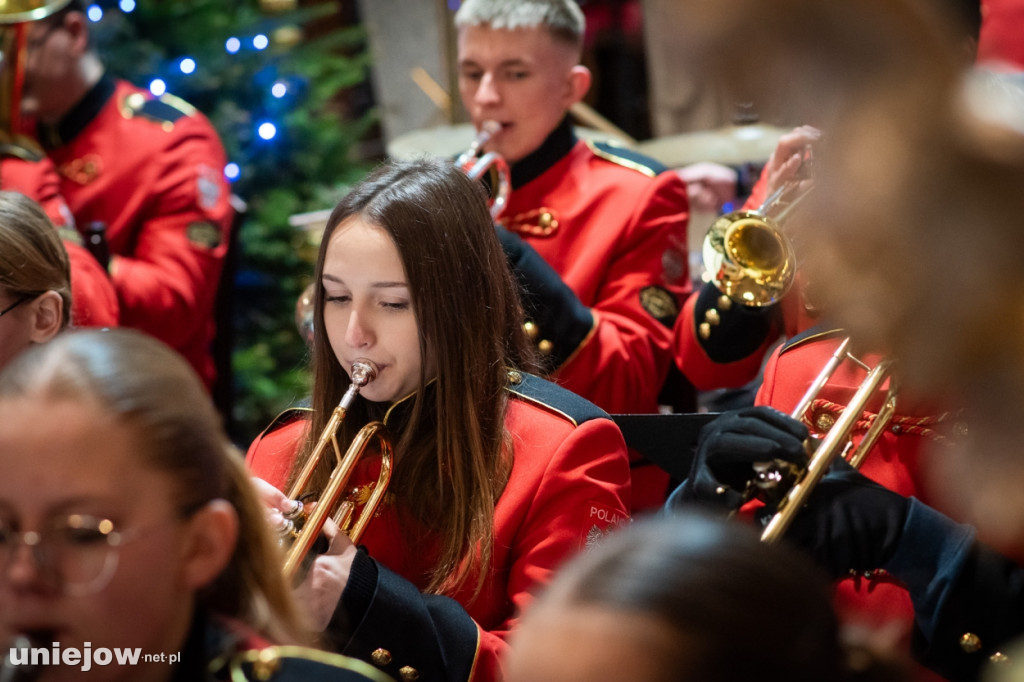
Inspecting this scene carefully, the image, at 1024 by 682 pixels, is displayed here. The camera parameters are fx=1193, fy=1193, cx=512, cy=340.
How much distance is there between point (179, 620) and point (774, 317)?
1.42 meters

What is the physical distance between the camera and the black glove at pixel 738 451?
4.83ft

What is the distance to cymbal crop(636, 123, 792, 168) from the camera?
11.4ft

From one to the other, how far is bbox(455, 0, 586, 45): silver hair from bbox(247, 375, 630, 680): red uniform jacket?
1256mm

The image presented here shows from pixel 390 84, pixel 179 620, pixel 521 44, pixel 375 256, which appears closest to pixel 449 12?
pixel 390 84

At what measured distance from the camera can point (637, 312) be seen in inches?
104

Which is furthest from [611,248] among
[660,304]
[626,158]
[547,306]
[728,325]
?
[728,325]

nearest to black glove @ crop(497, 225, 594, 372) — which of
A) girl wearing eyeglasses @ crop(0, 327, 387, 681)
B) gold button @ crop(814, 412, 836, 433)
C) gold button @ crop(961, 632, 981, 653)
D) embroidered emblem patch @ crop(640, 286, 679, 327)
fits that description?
embroidered emblem patch @ crop(640, 286, 679, 327)

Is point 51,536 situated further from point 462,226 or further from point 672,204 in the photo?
point 672,204

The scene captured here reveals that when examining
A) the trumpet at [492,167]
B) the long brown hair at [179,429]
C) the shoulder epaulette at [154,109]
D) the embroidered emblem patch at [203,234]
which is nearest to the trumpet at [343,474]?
the long brown hair at [179,429]

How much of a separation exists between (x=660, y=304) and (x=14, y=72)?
5.89ft

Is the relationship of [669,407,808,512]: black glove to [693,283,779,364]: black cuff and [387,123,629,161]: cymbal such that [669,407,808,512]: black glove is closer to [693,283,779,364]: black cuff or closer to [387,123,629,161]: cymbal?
[693,283,779,364]: black cuff

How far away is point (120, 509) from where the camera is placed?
3.47 ft

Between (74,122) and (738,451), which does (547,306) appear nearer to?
(738,451)

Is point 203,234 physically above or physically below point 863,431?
below
